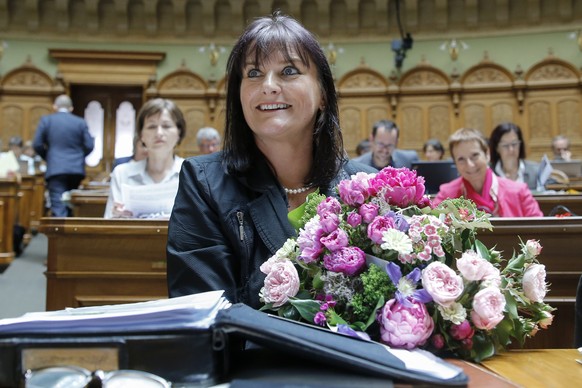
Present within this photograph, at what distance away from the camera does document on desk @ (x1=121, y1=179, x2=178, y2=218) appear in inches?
111

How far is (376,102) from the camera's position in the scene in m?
9.52

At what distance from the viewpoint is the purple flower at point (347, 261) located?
2.83ft

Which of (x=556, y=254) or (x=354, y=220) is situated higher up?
(x=354, y=220)

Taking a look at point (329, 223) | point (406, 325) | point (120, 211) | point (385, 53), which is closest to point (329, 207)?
point (329, 223)

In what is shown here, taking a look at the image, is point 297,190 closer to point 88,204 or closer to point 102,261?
point 102,261

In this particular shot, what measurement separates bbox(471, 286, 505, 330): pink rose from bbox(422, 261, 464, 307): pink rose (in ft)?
0.12

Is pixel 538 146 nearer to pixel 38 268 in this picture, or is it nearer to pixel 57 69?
pixel 38 268

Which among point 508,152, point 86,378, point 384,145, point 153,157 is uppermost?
point 384,145

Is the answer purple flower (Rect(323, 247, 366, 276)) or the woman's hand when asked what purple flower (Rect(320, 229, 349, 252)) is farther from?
the woman's hand

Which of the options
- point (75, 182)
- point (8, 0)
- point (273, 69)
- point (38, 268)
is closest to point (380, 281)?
point (273, 69)

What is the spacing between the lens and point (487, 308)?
805mm

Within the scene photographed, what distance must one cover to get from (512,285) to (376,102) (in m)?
8.87

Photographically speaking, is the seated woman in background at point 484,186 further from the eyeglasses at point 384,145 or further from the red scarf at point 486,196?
the eyeglasses at point 384,145

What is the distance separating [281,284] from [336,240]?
126mm
